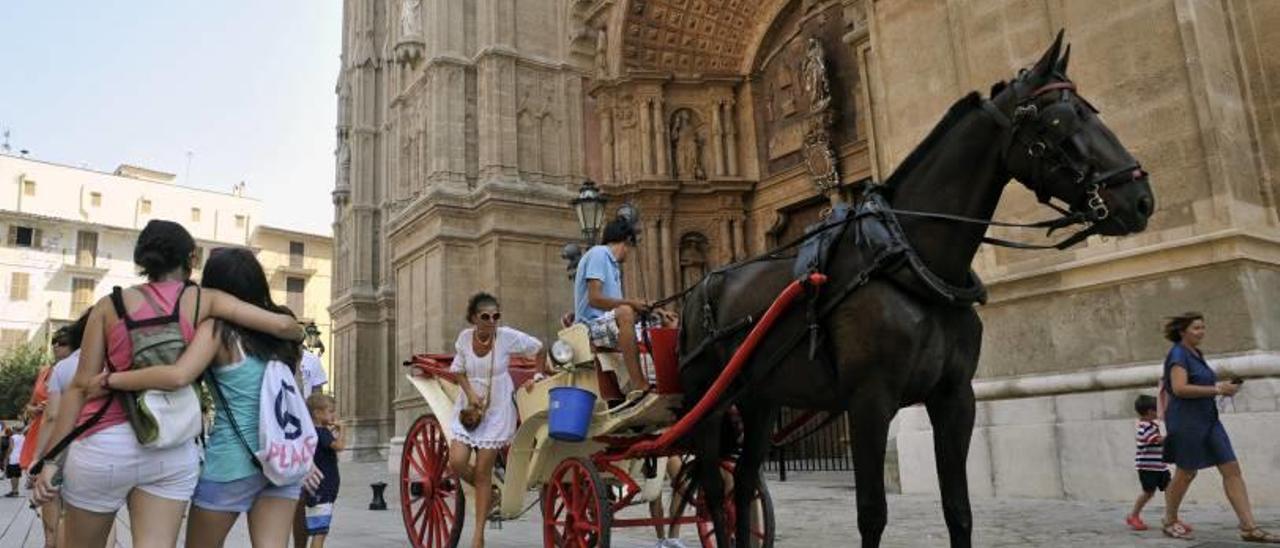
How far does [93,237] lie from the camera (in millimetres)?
48750

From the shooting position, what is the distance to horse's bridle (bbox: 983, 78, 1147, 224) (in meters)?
3.24

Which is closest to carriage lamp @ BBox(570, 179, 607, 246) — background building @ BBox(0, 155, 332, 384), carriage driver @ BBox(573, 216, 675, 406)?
carriage driver @ BBox(573, 216, 675, 406)

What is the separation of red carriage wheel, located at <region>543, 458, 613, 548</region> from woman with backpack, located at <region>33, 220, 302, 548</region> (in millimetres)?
2187

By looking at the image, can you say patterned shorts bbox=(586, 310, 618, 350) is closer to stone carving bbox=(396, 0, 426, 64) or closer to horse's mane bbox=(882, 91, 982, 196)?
horse's mane bbox=(882, 91, 982, 196)

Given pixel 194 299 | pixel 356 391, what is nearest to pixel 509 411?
pixel 194 299

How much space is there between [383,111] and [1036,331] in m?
21.9

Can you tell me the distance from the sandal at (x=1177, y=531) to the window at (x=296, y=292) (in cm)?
5208

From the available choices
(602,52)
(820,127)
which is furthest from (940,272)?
(602,52)

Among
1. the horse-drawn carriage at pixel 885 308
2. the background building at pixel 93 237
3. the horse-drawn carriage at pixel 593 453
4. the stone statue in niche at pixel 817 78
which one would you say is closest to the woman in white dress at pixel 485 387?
the horse-drawn carriage at pixel 593 453

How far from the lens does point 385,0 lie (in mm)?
26328

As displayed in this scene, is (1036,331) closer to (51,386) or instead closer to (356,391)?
(51,386)

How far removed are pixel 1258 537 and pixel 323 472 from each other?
5.42 m

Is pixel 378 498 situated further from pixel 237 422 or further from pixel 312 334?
pixel 312 334

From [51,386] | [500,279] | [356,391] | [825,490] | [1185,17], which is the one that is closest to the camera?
[51,386]
